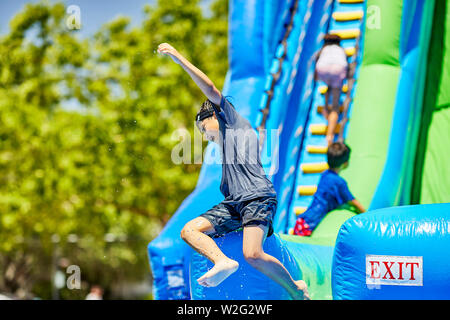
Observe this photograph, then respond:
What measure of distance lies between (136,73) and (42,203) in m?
2.75

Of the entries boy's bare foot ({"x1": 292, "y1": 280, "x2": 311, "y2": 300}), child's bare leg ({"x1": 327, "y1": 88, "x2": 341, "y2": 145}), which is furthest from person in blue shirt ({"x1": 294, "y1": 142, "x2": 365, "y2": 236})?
boy's bare foot ({"x1": 292, "y1": 280, "x2": 311, "y2": 300})

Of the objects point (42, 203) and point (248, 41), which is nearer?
point (248, 41)

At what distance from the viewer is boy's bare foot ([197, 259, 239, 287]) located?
2.89 meters

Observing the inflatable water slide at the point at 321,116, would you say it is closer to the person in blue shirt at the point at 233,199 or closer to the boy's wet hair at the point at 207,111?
the person in blue shirt at the point at 233,199

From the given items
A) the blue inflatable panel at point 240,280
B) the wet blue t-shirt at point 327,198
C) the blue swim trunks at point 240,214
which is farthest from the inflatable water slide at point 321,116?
the blue swim trunks at point 240,214

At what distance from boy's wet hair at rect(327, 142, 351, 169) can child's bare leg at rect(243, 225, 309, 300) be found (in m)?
1.65

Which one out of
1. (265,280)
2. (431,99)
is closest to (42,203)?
(431,99)

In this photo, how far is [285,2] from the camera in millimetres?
5676

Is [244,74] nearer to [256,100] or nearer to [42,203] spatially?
[256,100]

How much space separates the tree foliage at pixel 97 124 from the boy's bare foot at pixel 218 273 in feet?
22.6

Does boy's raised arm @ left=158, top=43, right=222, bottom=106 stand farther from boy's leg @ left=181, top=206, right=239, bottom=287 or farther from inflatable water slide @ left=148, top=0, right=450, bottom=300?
inflatable water slide @ left=148, top=0, right=450, bottom=300

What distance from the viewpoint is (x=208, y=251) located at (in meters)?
2.98

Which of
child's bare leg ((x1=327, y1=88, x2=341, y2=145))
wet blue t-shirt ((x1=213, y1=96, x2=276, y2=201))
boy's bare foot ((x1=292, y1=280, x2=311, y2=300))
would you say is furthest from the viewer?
child's bare leg ((x1=327, y1=88, x2=341, y2=145))

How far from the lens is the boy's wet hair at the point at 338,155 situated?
471cm
